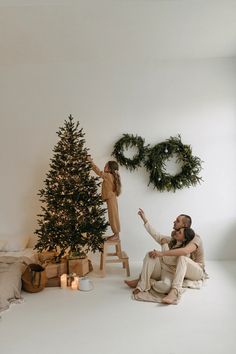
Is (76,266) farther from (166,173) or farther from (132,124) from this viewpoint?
(132,124)

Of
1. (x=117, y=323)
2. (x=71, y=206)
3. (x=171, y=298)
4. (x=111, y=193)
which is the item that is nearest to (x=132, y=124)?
(x=111, y=193)

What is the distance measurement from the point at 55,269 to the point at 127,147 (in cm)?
196

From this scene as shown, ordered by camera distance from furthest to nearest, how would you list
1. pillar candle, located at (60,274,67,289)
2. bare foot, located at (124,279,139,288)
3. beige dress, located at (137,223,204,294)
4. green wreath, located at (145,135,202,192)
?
1. green wreath, located at (145,135,202,192)
2. pillar candle, located at (60,274,67,289)
3. bare foot, located at (124,279,139,288)
4. beige dress, located at (137,223,204,294)

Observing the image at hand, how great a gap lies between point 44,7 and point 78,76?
1464 millimetres

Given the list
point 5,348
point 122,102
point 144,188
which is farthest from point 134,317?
point 122,102

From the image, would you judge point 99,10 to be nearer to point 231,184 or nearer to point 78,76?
point 78,76

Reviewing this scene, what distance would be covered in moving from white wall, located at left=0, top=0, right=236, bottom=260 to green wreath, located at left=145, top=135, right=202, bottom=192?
130 millimetres

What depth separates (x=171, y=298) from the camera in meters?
3.05

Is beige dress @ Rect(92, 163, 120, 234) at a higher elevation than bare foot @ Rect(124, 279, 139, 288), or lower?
higher

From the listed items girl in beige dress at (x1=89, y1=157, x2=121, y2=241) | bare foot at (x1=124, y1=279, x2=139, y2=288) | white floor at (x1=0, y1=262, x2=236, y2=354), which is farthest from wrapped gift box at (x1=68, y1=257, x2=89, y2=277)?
bare foot at (x1=124, y1=279, x2=139, y2=288)

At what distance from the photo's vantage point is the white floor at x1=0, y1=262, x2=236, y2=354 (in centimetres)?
229

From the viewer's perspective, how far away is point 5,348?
231 cm

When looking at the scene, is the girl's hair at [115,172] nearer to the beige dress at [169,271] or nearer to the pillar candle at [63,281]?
the beige dress at [169,271]

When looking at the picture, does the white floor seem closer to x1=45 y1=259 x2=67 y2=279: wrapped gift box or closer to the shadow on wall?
x1=45 y1=259 x2=67 y2=279: wrapped gift box
